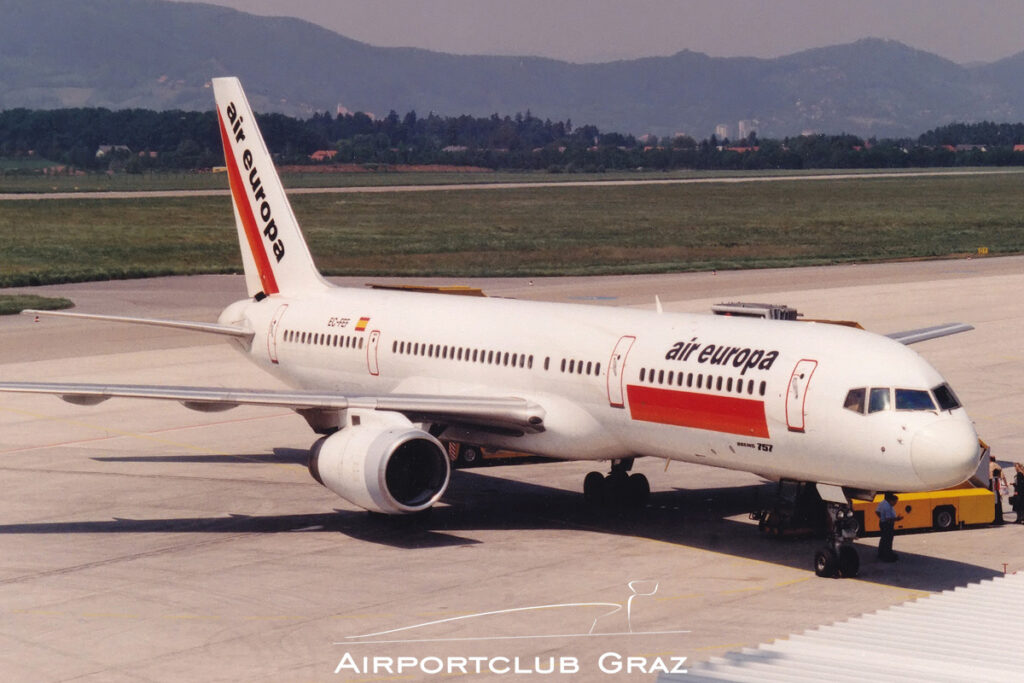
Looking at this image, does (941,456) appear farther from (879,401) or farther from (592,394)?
(592,394)

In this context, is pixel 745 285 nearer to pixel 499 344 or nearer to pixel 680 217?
pixel 499 344

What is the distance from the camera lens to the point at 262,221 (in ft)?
123

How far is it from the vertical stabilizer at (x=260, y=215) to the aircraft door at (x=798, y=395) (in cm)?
1590

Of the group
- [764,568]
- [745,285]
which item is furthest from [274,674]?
[745,285]

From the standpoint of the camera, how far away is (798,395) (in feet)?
80.2

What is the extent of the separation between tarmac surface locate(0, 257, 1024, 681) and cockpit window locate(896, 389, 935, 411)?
10.4 feet

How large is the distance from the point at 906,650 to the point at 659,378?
12700mm

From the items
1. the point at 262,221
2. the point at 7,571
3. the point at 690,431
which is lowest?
the point at 7,571

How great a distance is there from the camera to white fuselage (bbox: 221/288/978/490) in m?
23.7

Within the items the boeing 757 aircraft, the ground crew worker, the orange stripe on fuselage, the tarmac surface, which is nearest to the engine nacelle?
the boeing 757 aircraft

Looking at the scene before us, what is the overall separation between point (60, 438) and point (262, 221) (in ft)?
27.6

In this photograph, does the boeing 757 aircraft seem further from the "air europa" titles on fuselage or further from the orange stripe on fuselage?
the orange stripe on fuselage

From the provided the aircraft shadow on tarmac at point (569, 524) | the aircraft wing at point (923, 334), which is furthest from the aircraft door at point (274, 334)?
the aircraft wing at point (923, 334)

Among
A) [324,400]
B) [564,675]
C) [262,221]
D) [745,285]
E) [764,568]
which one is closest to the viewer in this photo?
[564,675]
